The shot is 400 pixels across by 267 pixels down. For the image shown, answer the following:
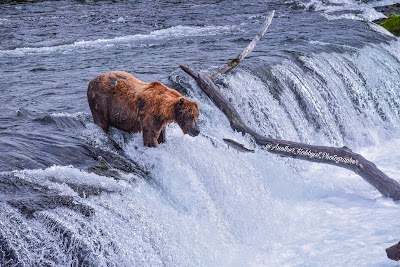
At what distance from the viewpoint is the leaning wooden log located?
250 inches

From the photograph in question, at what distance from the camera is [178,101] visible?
271 inches

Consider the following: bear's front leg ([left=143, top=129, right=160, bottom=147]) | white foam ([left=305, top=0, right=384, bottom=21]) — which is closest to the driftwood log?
bear's front leg ([left=143, top=129, right=160, bottom=147])

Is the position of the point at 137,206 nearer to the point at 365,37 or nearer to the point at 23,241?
the point at 23,241

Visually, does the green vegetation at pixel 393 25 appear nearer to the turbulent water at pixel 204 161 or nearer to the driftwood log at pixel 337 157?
the turbulent water at pixel 204 161

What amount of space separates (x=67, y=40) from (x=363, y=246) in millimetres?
10359

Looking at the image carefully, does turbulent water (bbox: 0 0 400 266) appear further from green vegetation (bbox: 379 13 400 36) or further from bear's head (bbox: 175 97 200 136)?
green vegetation (bbox: 379 13 400 36)

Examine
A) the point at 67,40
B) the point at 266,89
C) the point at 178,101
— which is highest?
the point at 178,101

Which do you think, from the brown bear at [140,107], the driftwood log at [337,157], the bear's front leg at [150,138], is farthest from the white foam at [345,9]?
the bear's front leg at [150,138]

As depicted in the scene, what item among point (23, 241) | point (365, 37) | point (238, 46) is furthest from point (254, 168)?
point (365, 37)

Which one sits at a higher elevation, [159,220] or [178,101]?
[178,101]

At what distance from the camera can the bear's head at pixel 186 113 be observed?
6.85 meters

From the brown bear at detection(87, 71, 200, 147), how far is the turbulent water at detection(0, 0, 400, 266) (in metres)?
0.21

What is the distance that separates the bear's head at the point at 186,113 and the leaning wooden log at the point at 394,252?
7.66 ft

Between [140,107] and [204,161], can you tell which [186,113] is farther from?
[204,161]
